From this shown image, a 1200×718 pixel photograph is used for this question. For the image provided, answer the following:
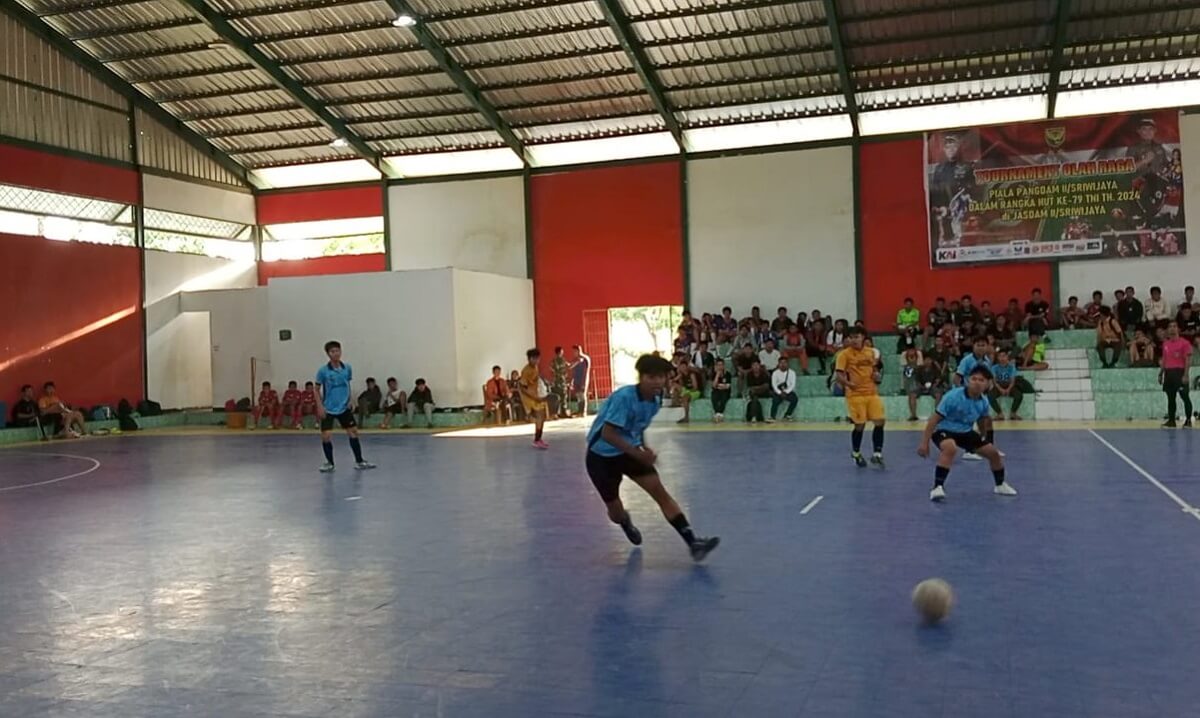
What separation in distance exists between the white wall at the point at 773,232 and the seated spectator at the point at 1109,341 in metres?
5.63

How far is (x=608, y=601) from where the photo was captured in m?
6.02

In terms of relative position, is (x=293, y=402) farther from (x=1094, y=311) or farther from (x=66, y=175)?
(x=1094, y=311)

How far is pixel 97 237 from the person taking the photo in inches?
947

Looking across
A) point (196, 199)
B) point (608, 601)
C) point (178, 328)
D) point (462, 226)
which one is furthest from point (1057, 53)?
point (178, 328)

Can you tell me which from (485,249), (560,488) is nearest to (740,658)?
(560,488)

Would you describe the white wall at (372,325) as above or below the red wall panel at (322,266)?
below

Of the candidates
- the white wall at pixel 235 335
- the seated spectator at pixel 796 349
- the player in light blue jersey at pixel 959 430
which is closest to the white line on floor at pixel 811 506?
the player in light blue jersey at pixel 959 430

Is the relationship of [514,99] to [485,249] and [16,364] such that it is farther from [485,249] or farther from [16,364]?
[16,364]

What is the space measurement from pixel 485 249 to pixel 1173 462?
18.9 meters

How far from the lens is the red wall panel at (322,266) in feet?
91.2

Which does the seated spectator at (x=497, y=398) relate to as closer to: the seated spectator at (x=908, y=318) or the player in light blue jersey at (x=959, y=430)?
the seated spectator at (x=908, y=318)

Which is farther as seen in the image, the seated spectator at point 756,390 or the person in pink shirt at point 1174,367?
the seated spectator at point 756,390

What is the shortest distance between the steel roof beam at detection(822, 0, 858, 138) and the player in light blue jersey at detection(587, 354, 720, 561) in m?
15.1

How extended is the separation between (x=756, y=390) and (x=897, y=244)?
19.5 ft
